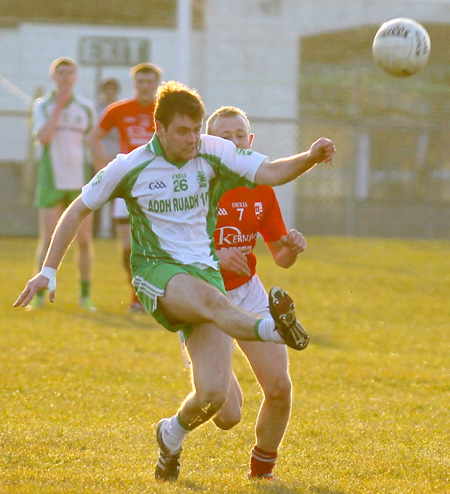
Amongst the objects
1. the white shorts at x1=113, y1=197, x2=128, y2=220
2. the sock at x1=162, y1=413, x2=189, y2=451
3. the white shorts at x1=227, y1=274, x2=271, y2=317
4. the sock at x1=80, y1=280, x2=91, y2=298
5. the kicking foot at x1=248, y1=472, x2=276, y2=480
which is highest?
the white shorts at x1=227, y1=274, x2=271, y2=317

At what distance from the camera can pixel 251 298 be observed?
504cm

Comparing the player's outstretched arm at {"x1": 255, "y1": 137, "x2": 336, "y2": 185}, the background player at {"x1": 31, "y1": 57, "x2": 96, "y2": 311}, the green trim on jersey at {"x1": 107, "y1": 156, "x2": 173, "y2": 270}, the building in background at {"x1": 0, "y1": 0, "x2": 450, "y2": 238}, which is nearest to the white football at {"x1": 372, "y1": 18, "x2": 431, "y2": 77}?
the player's outstretched arm at {"x1": 255, "y1": 137, "x2": 336, "y2": 185}

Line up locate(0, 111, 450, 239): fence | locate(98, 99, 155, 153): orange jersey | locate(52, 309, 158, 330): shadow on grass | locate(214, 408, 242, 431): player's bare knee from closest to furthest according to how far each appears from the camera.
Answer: locate(214, 408, 242, 431): player's bare knee → locate(52, 309, 158, 330): shadow on grass → locate(98, 99, 155, 153): orange jersey → locate(0, 111, 450, 239): fence

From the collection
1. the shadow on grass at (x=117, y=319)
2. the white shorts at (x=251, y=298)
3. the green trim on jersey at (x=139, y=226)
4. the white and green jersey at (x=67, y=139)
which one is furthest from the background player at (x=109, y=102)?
the green trim on jersey at (x=139, y=226)

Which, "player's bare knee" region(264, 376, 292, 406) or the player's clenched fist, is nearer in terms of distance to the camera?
"player's bare knee" region(264, 376, 292, 406)

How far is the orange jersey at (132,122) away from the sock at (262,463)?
17.6 ft

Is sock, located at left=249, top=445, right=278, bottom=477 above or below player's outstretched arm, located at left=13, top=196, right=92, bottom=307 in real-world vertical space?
below

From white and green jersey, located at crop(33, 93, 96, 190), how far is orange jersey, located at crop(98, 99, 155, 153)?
0.87 m

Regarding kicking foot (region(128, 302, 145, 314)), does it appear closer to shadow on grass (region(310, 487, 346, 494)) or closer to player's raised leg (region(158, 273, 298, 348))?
player's raised leg (region(158, 273, 298, 348))

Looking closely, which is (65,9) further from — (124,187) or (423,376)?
(124,187)

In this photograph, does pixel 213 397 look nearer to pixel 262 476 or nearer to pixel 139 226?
pixel 262 476

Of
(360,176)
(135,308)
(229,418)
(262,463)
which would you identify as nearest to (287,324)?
(262,463)

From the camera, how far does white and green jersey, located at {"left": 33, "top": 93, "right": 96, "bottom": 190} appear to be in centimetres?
1040

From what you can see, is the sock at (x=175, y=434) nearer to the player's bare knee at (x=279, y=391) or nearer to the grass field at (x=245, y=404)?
the grass field at (x=245, y=404)
